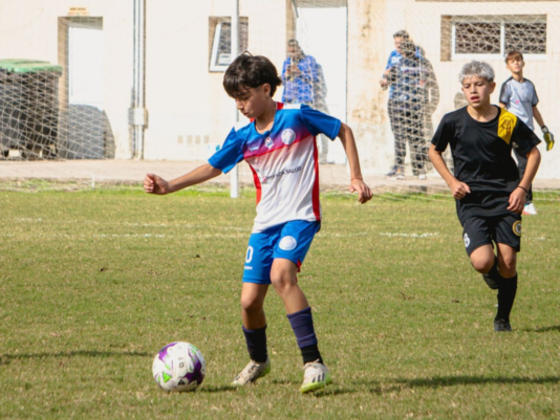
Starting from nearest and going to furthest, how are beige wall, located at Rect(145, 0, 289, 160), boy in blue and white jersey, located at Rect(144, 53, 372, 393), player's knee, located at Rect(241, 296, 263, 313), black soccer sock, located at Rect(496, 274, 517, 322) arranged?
boy in blue and white jersey, located at Rect(144, 53, 372, 393) < player's knee, located at Rect(241, 296, 263, 313) < black soccer sock, located at Rect(496, 274, 517, 322) < beige wall, located at Rect(145, 0, 289, 160)

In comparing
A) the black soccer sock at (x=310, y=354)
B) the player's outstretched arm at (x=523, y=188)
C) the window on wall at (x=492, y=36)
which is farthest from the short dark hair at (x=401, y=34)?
the black soccer sock at (x=310, y=354)

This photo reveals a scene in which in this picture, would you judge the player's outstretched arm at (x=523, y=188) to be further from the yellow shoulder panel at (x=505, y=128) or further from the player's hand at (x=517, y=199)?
the yellow shoulder panel at (x=505, y=128)

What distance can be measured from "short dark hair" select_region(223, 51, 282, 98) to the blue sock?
40.7 inches

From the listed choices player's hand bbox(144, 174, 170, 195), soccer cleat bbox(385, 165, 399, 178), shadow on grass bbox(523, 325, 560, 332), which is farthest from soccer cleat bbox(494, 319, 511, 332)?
soccer cleat bbox(385, 165, 399, 178)

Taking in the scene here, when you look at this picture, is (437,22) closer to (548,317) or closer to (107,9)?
(107,9)

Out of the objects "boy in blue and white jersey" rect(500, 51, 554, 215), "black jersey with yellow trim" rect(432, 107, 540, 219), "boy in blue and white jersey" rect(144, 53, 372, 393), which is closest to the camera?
"boy in blue and white jersey" rect(144, 53, 372, 393)

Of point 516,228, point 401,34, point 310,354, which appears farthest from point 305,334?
point 401,34

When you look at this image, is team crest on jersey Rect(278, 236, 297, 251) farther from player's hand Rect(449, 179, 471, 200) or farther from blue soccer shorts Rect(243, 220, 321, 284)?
player's hand Rect(449, 179, 471, 200)

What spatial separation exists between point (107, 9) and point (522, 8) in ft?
27.1

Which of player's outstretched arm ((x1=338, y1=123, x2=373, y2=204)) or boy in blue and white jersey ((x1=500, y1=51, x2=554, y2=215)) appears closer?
player's outstretched arm ((x1=338, y1=123, x2=373, y2=204))

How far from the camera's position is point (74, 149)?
1714 centimetres

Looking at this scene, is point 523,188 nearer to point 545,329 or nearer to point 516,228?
point 516,228

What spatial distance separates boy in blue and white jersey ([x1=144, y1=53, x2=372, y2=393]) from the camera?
3994 mm

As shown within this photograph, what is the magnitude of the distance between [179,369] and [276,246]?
69cm
